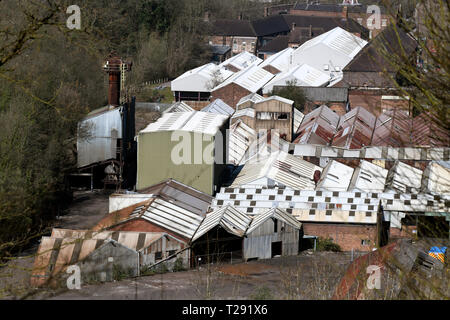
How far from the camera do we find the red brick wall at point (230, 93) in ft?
80.2

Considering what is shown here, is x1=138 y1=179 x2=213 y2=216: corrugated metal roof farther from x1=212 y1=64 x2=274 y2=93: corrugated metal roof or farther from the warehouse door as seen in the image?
x1=212 y1=64 x2=274 y2=93: corrugated metal roof

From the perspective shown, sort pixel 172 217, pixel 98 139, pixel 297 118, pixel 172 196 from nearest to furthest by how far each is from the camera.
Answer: pixel 172 217
pixel 172 196
pixel 98 139
pixel 297 118

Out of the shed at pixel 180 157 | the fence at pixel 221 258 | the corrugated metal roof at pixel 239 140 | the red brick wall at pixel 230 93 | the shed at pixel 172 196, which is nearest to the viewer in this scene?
the fence at pixel 221 258

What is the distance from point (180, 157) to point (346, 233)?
3.92 meters

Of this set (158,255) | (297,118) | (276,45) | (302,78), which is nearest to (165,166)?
(158,255)

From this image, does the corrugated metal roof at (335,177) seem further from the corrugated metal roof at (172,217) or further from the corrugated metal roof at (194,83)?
the corrugated metal roof at (194,83)

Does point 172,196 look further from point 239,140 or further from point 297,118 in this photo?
point 297,118

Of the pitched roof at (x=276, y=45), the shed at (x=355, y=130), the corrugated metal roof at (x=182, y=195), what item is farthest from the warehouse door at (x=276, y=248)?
the pitched roof at (x=276, y=45)

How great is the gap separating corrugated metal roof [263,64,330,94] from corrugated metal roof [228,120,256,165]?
21.2 ft

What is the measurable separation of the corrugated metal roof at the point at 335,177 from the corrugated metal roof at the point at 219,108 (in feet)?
22.8

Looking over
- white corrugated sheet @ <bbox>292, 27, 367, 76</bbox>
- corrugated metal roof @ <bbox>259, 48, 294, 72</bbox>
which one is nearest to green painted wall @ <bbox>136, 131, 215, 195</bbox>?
corrugated metal roof @ <bbox>259, 48, 294, 72</bbox>

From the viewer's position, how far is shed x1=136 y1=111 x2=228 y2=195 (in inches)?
544

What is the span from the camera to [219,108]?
22188 mm

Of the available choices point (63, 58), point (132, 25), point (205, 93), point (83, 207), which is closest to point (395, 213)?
point (83, 207)
